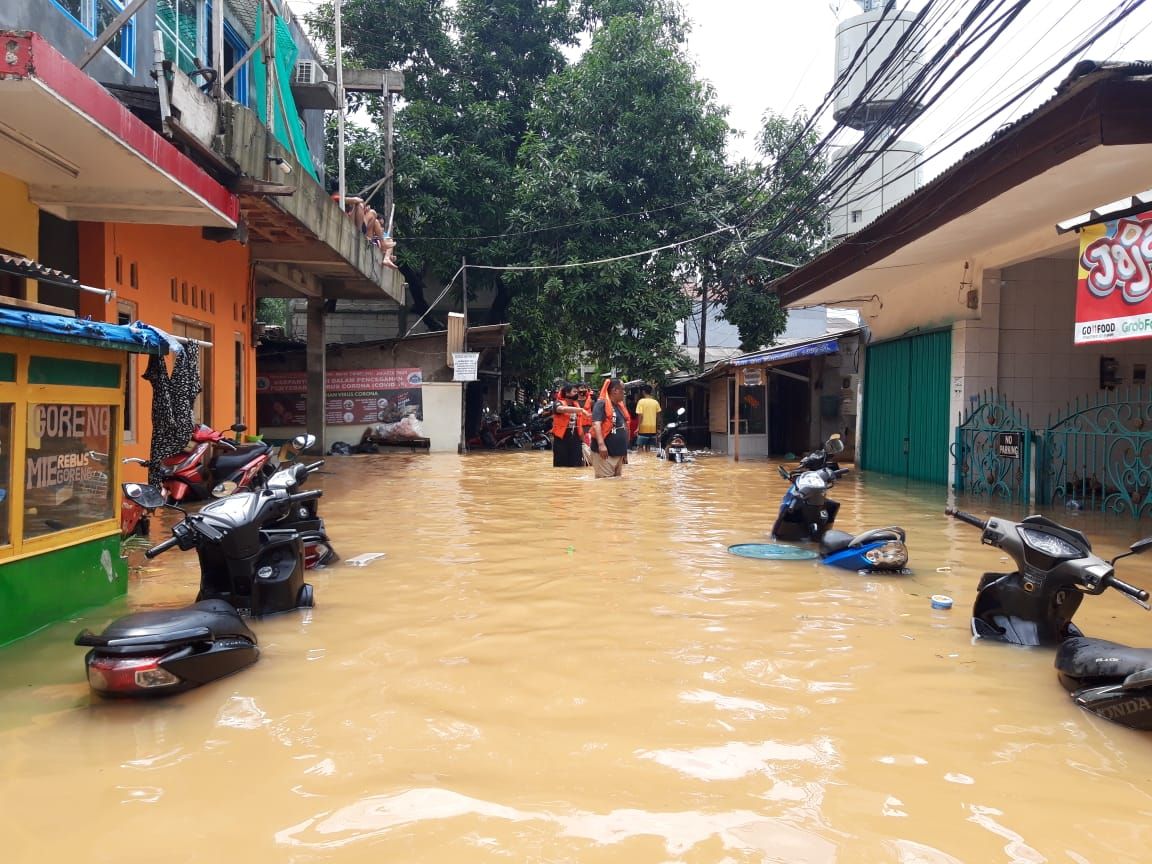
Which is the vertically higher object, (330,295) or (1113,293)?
(330,295)

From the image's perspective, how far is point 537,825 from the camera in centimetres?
260

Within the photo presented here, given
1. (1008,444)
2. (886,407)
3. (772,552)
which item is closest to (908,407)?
(886,407)

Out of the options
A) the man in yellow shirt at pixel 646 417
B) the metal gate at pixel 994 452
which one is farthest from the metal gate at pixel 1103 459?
the man in yellow shirt at pixel 646 417

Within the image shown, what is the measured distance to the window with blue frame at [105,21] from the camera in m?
7.78

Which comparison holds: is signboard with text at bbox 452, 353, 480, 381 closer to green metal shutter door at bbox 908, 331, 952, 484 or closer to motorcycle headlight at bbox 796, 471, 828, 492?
green metal shutter door at bbox 908, 331, 952, 484

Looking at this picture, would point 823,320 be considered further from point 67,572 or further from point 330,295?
point 67,572

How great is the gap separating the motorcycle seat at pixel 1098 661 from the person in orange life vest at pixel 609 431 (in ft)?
34.4

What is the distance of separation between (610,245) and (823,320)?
1588 cm

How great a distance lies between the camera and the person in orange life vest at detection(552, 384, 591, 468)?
55.1 ft

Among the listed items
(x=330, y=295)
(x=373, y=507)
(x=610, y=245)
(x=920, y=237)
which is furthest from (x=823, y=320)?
(x=373, y=507)

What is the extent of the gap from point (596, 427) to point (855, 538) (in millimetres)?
7915

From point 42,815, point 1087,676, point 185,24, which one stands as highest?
point 185,24

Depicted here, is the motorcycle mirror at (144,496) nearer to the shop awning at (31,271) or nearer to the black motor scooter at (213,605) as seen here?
the black motor scooter at (213,605)

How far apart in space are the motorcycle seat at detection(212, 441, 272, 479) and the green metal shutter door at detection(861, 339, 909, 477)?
10282 mm
